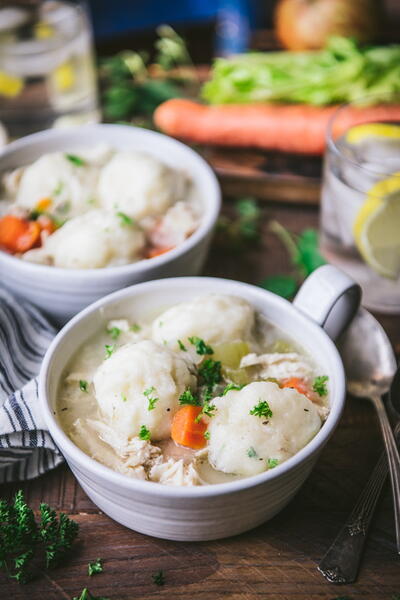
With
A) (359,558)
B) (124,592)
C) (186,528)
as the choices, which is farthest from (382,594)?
(124,592)

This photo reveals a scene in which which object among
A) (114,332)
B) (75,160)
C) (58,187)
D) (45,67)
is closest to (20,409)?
(114,332)

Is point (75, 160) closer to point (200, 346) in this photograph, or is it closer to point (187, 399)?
point (200, 346)

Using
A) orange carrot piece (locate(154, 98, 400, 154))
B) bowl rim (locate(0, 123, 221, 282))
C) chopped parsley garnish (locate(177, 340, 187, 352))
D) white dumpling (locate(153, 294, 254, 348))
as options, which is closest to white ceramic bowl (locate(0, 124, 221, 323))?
bowl rim (locate(0, 123, 221, 282))

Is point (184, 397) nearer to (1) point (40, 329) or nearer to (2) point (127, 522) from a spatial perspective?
(2) point (127, 522)

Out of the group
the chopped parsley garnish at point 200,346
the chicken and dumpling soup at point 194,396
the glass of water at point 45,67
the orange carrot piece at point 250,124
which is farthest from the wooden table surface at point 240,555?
the glass of water at point 45,67

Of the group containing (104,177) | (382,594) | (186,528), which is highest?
(104,177)

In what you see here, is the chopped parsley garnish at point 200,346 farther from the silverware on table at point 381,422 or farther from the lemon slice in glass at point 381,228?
the lemon slice in glass at point 381,228

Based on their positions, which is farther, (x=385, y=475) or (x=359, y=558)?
(x=385, y=475)
